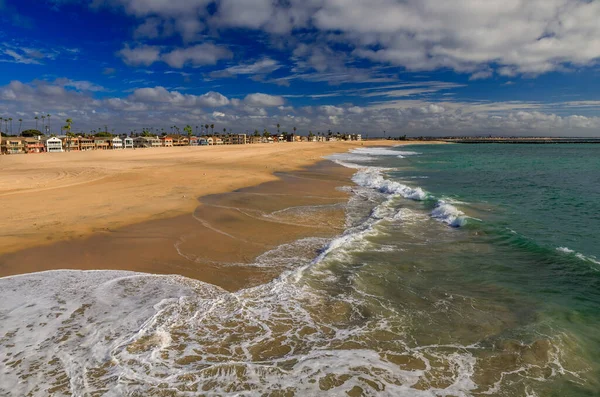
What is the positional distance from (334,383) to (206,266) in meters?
4.89

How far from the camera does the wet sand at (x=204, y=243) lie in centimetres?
839

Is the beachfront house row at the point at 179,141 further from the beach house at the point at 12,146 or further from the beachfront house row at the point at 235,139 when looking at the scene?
the beach house at the point at 12,146

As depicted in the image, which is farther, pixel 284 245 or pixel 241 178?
pixel 241 178

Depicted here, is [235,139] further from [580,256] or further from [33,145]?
[580,256]

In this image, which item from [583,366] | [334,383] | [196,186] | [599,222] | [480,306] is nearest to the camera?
[334,383]

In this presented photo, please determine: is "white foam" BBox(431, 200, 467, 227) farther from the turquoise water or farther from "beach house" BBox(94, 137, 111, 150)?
"beach house" BBox(94, 137, 111, 150)

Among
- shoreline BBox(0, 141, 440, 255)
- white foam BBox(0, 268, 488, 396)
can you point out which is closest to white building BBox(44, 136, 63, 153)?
shoreline BBox(0, 141, 440, 255)

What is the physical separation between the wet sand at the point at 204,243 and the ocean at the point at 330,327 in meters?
0.53

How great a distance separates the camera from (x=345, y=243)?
10.5 metres

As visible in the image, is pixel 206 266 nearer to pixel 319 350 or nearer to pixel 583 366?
pixel 319 350

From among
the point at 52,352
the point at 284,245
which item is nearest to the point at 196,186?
the point at 284,245

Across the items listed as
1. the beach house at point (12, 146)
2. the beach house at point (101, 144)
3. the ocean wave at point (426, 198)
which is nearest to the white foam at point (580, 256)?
the ocean wave at point (426, 198)

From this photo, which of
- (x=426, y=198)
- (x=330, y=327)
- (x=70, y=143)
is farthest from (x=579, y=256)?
(x=70, y=143)

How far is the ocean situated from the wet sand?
53 centimetres
